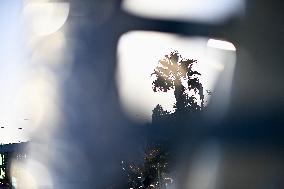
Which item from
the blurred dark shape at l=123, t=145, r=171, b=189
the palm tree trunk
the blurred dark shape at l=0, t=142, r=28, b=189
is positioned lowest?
the blurred dark shape at l=0, t=142, r=28, b=189

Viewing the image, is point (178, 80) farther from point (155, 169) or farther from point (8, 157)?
point (8, 157)

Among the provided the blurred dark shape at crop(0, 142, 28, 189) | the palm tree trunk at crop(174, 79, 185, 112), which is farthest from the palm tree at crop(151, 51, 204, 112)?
the blurred dark shape at crop(0, 142, 28, 189)

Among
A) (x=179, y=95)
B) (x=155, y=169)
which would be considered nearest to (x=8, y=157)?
(x=155, y=169)

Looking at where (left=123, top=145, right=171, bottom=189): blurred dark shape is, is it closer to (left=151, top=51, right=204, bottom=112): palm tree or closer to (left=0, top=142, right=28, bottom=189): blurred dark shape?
(left=151, top=51, right=204, bottom=112): palm tree

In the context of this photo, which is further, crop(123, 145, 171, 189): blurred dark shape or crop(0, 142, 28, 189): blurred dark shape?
crop(0, 142, 28, 189): blurred dark shape

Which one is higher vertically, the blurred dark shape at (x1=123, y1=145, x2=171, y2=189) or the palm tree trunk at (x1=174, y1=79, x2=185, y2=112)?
the palm tree trunk at (x1=174, y1=79, x2=185, y2=112)

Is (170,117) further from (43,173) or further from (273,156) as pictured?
(43,173)

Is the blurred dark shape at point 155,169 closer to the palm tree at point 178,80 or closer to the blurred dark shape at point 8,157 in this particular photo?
the palm tree at point 178,80

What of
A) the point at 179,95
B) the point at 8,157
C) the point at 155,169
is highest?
the point at 179,95

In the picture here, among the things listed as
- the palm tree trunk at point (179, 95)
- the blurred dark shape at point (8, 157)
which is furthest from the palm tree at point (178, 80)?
the blurred dark shape at point (8, 157)

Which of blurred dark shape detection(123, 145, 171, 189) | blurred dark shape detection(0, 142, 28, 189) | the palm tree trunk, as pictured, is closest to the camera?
blurred dark shape detection(123, 145, 171, 189)

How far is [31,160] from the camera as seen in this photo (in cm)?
6034

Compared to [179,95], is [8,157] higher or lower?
lower

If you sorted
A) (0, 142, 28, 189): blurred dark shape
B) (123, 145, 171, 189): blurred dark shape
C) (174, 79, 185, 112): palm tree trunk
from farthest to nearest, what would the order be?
(0, 142, 28, 189): blurred dark shape, (174, 79, 185, 112): palm tree trunk, (123, 145, 171, 189): blurred dark shape
